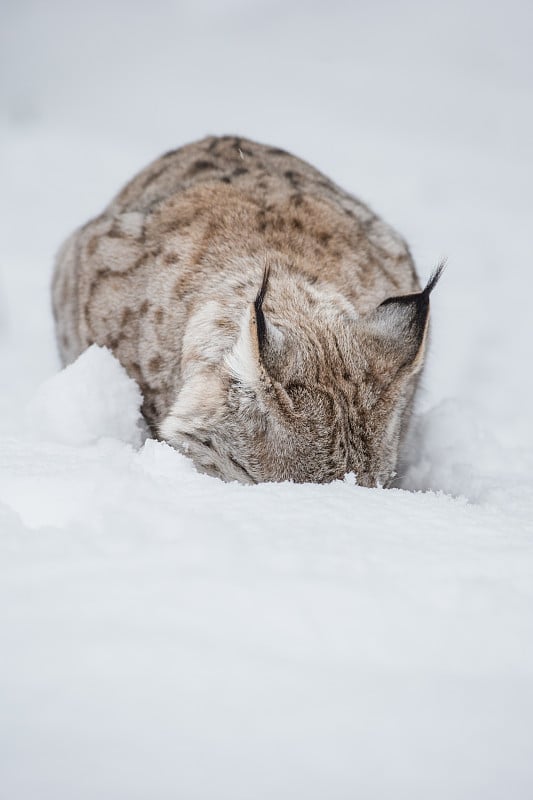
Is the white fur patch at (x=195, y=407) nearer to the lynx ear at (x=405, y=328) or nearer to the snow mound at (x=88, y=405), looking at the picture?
the snow mound at (x=88, y=405)

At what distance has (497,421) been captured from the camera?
3.42 m

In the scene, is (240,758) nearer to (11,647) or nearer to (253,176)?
(11,647)

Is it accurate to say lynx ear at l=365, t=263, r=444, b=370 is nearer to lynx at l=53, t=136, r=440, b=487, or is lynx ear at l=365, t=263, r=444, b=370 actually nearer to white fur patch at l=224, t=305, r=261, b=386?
lynx at l=53, t=136, r=440, b=487

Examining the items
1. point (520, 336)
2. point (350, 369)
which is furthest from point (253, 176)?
point (520, 336)

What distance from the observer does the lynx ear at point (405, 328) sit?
2160 mm

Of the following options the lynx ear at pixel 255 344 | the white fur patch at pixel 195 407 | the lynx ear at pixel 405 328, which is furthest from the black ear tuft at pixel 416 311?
the white fur patch at pixel 195 407

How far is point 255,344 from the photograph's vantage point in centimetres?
191

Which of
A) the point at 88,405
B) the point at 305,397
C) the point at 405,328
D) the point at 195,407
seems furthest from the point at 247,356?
the point at 88,405

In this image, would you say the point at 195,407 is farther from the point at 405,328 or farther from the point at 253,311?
the point at 405,328

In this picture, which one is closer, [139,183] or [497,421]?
[497,421]

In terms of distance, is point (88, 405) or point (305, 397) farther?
point (88, 405)

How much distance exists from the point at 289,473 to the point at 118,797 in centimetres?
109

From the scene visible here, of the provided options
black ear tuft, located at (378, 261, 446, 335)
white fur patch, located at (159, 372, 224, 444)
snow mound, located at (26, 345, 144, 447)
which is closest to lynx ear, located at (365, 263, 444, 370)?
black ear tuft, located at (378, 261, 446, 335)

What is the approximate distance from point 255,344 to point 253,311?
3.2 inches
